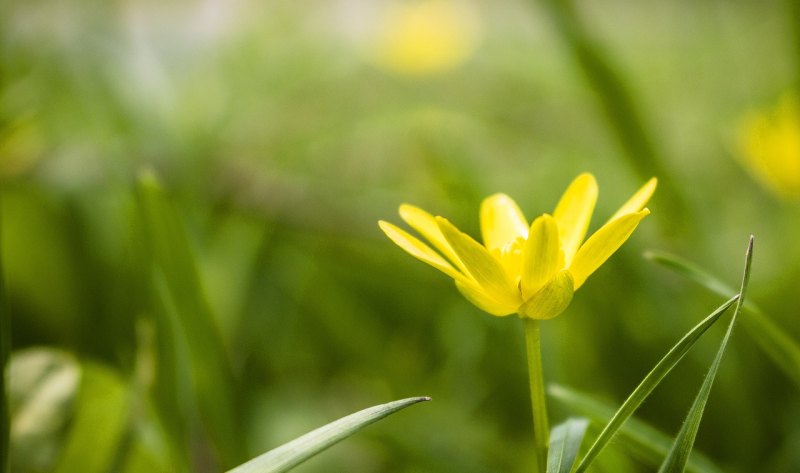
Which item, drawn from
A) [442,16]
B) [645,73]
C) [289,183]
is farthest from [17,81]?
[645,73]

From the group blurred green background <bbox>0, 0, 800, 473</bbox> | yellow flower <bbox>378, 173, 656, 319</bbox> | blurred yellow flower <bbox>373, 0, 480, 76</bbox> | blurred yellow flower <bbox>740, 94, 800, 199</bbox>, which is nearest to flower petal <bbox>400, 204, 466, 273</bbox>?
yellow flower <bbox>378, 173, 656, 319</bbox>

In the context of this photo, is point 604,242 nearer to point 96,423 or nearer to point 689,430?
point 689,430

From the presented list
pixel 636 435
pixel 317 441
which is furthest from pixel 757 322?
pixel 317 441

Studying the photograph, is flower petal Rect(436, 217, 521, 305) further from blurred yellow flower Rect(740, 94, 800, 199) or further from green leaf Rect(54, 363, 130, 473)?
blurred yellow flower Rect(740, 94, 800, 199)

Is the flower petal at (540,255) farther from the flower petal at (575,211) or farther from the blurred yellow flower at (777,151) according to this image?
the blurred yellow flower at (777,151)

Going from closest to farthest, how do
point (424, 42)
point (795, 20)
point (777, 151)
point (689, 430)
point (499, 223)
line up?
point (689, 430)
point (499, 223)
point (795, 20)
point (777, 151)
point (424, 42)

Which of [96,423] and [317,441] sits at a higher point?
[317,441]

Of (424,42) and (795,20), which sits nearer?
(795,20)


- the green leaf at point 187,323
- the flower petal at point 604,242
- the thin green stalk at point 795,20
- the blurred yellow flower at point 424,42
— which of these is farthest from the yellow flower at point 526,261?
the blurred yellow flower at point 424,42

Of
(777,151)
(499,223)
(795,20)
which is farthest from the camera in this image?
A: (777,151)
